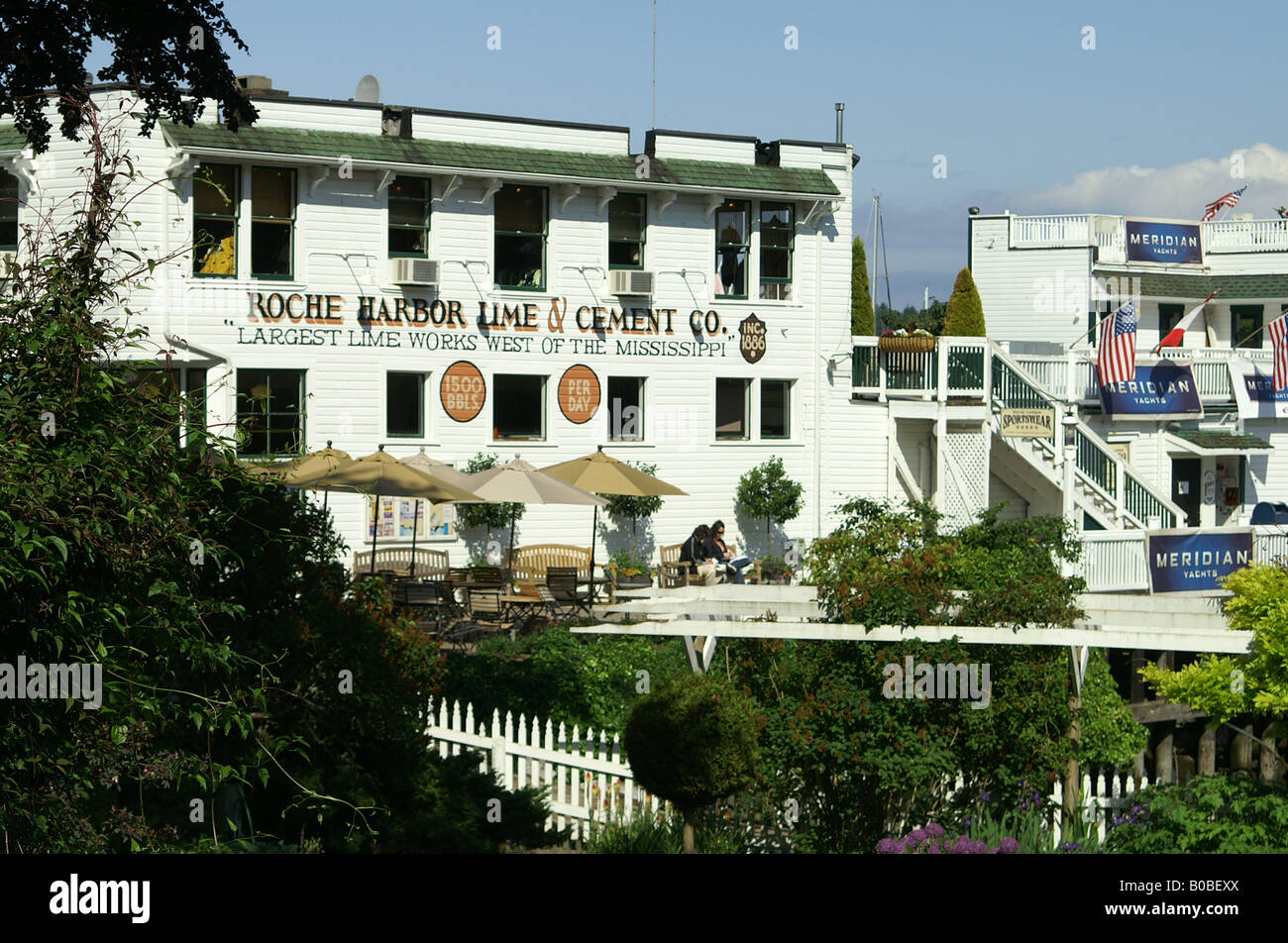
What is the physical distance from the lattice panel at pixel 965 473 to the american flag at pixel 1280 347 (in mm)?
11529

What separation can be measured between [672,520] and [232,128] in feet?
45.0

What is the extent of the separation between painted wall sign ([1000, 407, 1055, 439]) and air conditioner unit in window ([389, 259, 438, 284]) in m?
12.4

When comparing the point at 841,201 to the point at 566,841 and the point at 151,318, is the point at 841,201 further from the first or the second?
the point at 566,841

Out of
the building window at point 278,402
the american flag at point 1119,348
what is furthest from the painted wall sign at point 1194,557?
the building window at point 278,402

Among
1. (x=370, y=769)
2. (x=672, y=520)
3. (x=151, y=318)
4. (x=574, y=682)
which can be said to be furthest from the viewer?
(x=672, y=520)

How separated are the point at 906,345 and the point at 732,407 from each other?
399 cm

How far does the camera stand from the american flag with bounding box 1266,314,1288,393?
38.5 metres

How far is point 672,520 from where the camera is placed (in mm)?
29281

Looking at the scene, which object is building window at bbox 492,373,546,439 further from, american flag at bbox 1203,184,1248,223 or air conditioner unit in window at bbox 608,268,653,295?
american flag at bbox 1203,184,1248,223

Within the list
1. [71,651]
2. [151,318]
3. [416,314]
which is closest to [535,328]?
[416,314]

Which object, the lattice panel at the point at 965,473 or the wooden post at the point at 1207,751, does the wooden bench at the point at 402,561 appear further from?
the wooden post at the point at 1207,751

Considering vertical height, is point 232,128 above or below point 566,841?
above

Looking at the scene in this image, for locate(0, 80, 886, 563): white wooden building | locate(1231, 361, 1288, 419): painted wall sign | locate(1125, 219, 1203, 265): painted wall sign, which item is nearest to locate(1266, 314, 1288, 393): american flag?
locate(1231, 361, 1288, 419): painted wall sign
